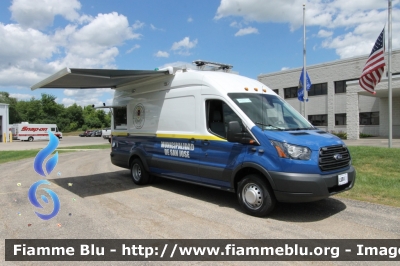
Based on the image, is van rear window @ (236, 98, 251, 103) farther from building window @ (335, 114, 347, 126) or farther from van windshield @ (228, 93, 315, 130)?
building window @ (335, 114, 347, 126)

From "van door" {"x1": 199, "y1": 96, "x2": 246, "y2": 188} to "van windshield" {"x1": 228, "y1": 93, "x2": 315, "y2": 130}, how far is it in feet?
0.88

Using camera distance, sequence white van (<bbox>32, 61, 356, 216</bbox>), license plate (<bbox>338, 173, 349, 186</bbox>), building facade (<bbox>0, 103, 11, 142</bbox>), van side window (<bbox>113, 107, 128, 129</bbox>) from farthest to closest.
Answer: building facade (<bbox>0, 103, 11, 142</bbox>), van side window (<bbox>113, 107, 128, 129</bbox>), license plate (<bbox>338, 173, 349, 186</bbox>), white van (<bbox>32, 61, 356, 216</bbox>)

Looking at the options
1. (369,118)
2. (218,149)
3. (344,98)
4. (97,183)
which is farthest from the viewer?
(344,98)

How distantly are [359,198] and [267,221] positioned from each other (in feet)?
8.57

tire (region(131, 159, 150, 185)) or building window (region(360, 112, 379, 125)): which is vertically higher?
building window (region(360, 112, 379, 125))

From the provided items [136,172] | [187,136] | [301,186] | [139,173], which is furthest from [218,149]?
[136,172]

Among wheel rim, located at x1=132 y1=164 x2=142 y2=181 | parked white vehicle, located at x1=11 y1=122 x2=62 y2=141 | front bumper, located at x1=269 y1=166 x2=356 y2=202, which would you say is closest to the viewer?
front bumper, located at x1=269 y1=166 x2=356 y2=202

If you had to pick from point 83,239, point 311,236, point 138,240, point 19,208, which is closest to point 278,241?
point 311,236

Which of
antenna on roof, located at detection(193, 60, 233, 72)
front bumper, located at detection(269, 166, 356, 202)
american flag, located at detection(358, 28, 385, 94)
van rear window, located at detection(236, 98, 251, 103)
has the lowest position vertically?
front bumper, located at detection(269, 166, 356, 202)

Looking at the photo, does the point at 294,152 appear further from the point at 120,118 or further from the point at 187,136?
the point at 120,118

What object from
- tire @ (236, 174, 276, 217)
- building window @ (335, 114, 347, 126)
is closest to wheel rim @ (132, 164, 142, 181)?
tire @ (236, 174, 276, 217)

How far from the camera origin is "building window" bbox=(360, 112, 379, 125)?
2847cm

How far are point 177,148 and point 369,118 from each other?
87.1ft

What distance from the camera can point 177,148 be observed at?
7.35m
